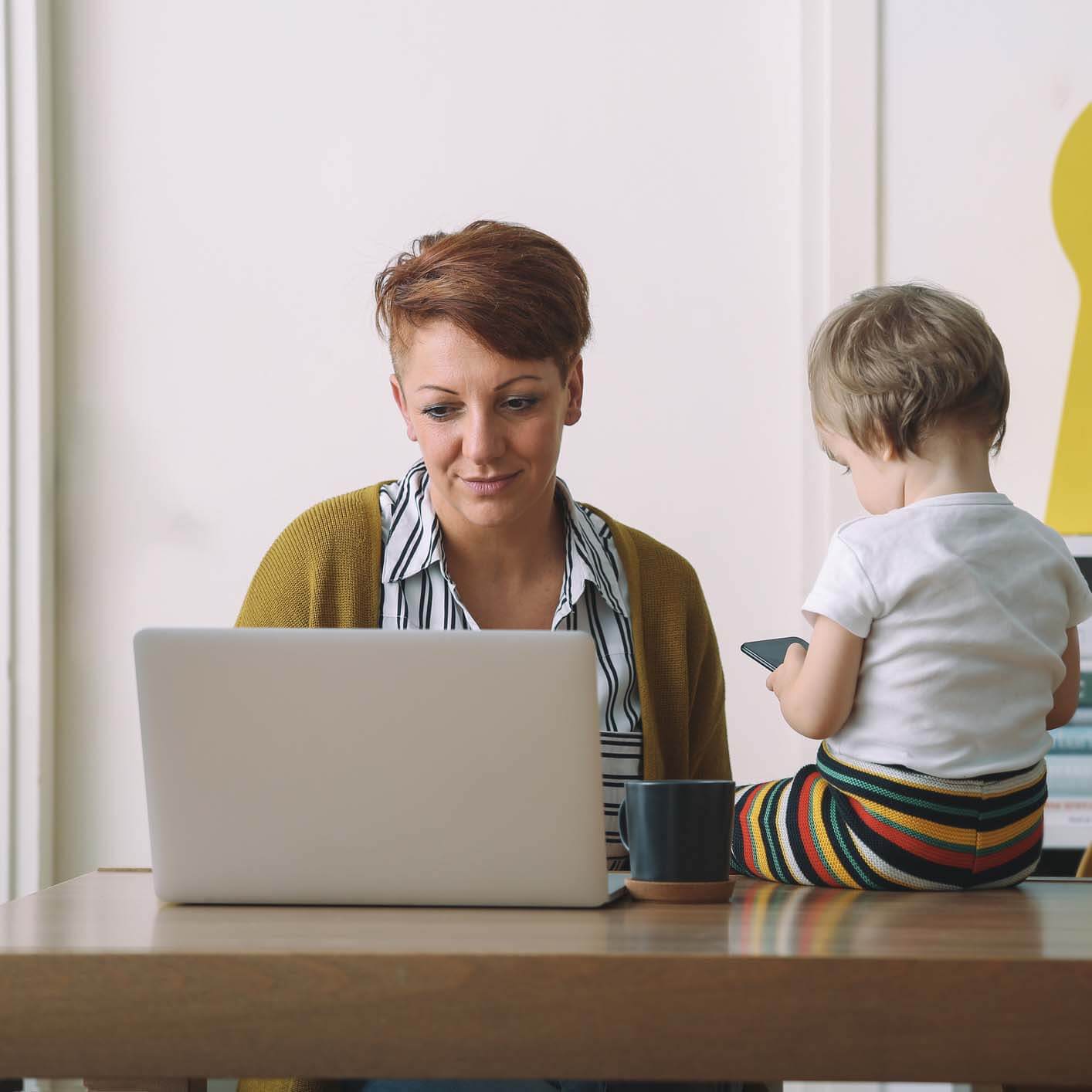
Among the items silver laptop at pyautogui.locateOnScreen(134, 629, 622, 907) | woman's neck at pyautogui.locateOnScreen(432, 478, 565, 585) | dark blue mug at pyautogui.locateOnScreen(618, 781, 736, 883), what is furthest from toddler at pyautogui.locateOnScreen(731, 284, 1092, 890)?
woman's neck at pyautogui.locateOnScreen(432, 478, 565, 585)

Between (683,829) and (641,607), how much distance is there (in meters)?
0.67

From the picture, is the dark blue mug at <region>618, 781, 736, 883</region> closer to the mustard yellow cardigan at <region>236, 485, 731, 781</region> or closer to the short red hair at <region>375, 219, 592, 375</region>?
the mustard yellow cardigan at <region>236, 485, 731, 781</region>

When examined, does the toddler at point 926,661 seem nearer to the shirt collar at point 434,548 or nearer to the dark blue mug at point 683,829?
the dark blue mug at point 683,829

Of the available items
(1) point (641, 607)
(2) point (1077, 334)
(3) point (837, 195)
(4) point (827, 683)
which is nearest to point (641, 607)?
(1) point (641, 607)

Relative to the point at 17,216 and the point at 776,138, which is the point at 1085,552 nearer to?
the point at 776,138

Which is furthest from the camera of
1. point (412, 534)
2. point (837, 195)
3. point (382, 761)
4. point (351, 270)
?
point (351, 270)

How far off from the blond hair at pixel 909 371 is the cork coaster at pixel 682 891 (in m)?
0.48

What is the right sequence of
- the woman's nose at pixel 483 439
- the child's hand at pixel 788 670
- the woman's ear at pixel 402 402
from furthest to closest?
the woman's ear at pixel 402 402, the woman's nose at pixel 483 439, the child's hand at pixel 788 670

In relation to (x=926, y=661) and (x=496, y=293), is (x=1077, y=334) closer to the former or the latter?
(x=496, y=293)

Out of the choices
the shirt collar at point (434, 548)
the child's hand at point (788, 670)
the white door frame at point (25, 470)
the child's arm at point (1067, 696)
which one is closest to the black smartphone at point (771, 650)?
the child's hand at point (788, 670)

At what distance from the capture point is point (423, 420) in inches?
62.4

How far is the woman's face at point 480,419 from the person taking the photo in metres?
1.55

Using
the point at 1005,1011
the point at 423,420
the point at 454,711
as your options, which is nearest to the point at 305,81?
the point at 423,420

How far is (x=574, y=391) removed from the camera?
174 centimetres
